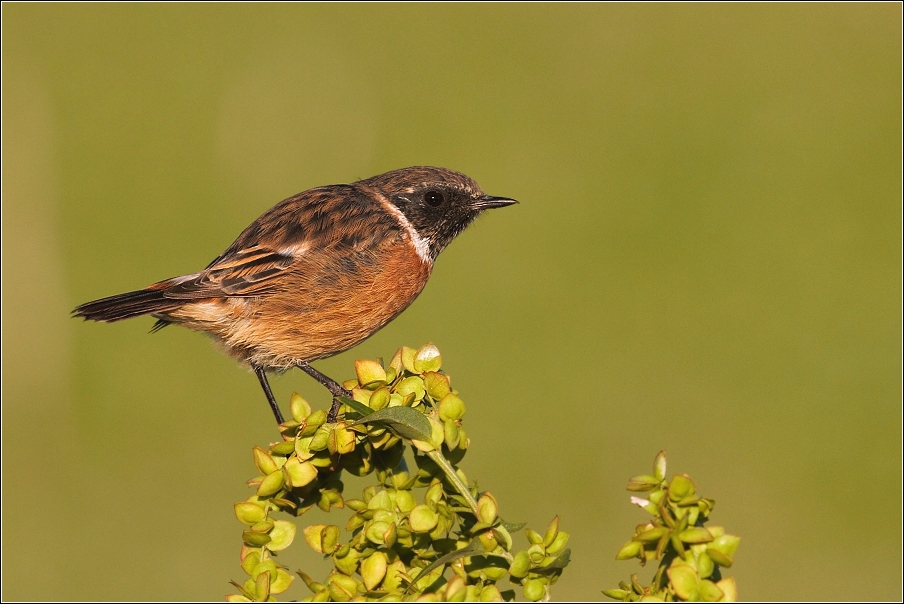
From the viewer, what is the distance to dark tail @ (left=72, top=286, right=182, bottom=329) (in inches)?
161

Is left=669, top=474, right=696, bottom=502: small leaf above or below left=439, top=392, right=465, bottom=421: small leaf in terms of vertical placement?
below

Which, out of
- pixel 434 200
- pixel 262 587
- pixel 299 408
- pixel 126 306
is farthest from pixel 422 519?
pixel 434 200

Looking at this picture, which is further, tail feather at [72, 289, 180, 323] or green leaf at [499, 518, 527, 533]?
tail feather at [72, 289, 180, 323]

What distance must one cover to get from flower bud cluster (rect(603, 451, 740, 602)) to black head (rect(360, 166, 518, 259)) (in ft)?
10.7

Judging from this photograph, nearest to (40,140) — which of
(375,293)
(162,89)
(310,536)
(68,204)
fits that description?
(68,204)

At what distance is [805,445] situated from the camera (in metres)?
8.32

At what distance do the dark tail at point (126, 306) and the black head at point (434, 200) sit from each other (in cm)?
121

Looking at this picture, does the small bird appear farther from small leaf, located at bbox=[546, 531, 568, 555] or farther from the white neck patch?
small leaf, located at bbox=[546, 531, 568, 555]

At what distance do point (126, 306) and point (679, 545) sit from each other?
2.86 m

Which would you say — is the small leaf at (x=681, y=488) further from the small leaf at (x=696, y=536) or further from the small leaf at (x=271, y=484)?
the small leaf at (x=271, y=484)

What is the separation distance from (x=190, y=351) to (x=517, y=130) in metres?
3.77

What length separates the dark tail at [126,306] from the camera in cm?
410

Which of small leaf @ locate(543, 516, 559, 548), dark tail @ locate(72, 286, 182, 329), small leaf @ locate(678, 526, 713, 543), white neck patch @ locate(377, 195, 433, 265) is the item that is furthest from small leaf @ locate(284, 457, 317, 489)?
white neck patch @ locate(377, 195, 433, 265)

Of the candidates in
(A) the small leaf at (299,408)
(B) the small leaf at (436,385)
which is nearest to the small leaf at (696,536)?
(B) the small leaf at (436,385)
